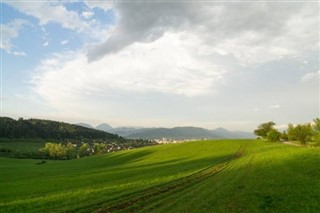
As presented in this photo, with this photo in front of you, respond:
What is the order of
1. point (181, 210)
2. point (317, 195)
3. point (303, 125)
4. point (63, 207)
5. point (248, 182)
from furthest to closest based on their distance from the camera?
point (303, 125), point (248, 182), point (63, 207), point (317, 195), point (181, 210)

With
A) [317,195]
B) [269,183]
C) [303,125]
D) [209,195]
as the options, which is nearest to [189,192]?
[209,195]

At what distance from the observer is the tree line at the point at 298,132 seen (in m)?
94.0

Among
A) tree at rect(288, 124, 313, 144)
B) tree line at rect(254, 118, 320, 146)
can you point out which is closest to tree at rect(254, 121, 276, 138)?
tree line at rect(254, 118, 320, 146)

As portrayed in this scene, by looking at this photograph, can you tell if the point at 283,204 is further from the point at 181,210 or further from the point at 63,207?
the point at 63,207

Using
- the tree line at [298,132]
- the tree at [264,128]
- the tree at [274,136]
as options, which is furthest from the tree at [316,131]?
the tree at [264,128]

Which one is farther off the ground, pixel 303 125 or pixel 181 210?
pixel 303 125

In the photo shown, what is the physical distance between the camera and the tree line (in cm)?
9401

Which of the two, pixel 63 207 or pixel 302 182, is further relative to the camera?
pixel 302 182

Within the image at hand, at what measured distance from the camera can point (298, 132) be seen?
114125 mm

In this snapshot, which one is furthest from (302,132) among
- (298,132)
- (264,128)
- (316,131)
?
(264,128)

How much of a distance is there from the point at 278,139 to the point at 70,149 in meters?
124

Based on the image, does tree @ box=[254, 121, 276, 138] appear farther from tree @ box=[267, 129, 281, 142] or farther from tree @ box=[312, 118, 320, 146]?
tree @ box=[312, 118, 320, 146]

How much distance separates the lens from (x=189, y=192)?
99.7 ft

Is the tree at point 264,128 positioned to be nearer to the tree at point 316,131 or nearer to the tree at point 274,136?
the tree at point 274,136
